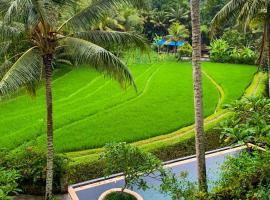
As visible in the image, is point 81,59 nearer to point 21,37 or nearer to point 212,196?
point 21,37

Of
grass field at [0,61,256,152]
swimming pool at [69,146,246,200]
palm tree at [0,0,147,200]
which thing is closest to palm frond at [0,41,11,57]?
palm tree at [0,0,147,200]

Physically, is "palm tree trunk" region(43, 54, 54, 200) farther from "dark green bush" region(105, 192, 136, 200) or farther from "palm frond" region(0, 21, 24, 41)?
"dark green bush" region(105, 192, 136, 200)

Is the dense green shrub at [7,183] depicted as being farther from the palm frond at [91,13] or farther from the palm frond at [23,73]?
the palm frond at [91,13]

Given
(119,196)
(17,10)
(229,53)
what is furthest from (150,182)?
(229,53)

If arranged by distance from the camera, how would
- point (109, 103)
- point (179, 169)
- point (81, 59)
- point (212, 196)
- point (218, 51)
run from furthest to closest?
point (218, 51), point (109, 103), point (179, 169), point (81, 59), point (212, 196)

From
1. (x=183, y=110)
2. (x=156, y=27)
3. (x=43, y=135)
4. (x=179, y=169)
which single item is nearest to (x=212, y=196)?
(x=179, y=169)

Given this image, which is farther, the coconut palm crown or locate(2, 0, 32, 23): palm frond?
the coconut palm crown
